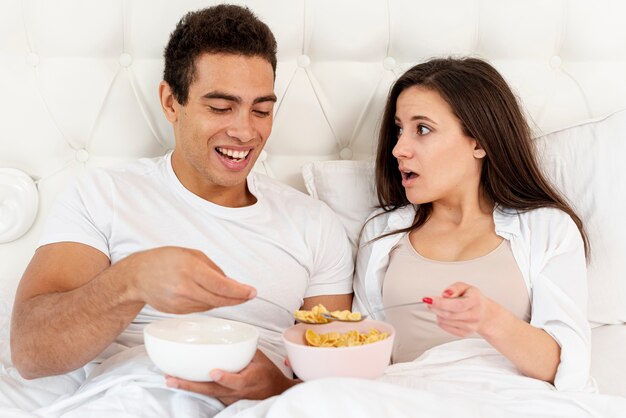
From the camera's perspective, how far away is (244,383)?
3.73 ft

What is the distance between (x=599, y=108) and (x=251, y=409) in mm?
1150

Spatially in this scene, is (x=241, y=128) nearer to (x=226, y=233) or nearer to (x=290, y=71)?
(x=226, y=233)

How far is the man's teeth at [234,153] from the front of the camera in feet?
4.84

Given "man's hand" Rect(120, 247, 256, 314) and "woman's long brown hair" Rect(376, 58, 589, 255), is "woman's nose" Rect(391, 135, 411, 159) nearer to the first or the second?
"woman's long brown hair" Rect(376, 58, 589, 255)

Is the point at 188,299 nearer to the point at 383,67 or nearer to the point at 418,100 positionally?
the point at 418,100

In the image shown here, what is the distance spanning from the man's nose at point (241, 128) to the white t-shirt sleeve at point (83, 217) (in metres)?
0.26

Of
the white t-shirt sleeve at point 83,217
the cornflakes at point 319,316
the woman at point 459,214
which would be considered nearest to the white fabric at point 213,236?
the white t-shirt sleeve at point 83,217

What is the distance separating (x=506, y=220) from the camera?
149 cm

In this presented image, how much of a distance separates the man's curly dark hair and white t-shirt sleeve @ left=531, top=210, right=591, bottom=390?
2.13 ft

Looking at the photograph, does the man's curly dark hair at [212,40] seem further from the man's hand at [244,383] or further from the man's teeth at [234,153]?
the man's hand at [244,383]

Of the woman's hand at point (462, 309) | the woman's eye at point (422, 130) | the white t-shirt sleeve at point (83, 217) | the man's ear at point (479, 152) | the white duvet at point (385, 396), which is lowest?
the white duvet at point (385, 396)

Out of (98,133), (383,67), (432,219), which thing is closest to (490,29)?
(383,67)

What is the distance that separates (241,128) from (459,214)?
483mm

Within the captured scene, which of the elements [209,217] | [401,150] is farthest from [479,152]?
[209,217]
